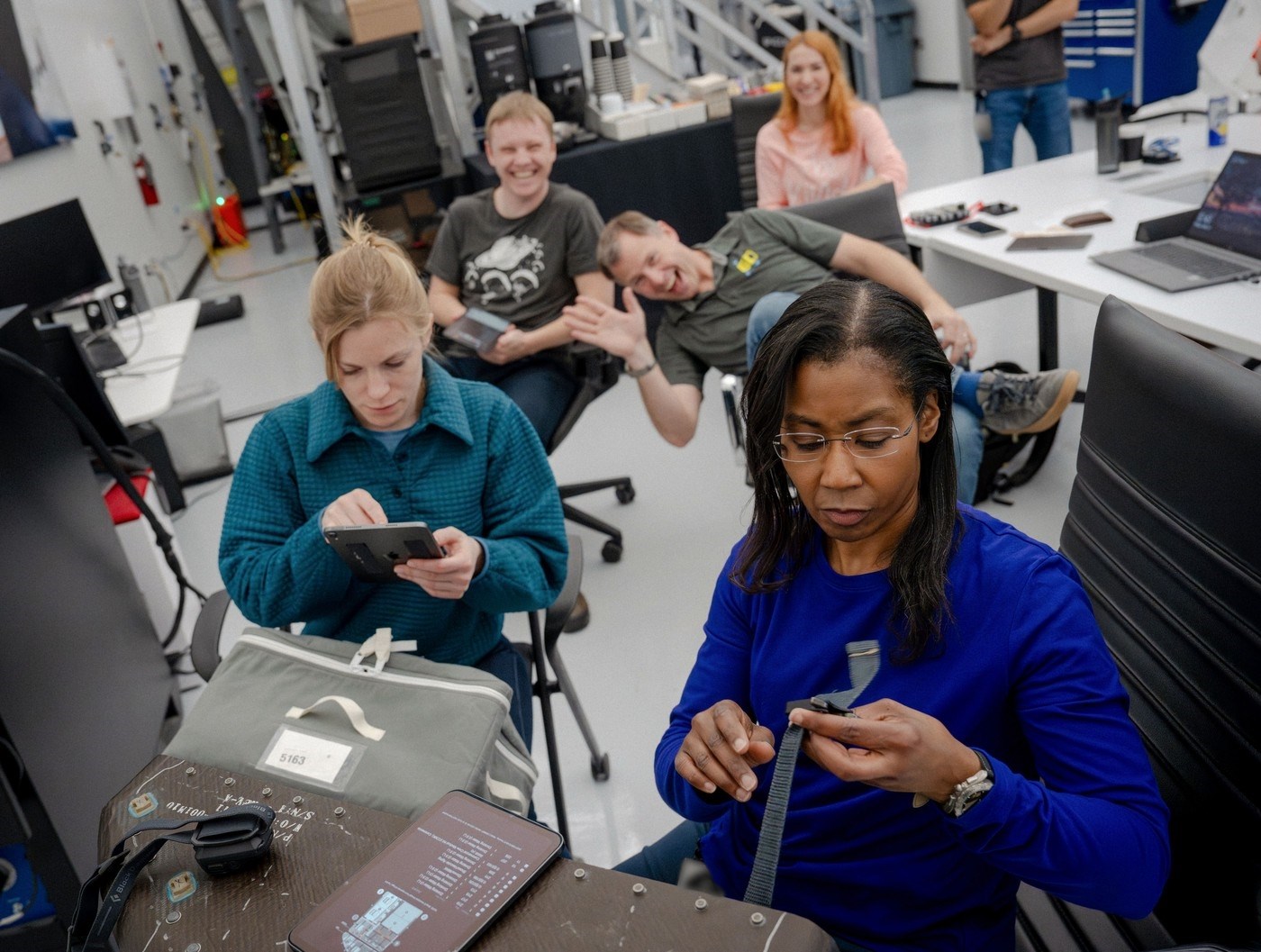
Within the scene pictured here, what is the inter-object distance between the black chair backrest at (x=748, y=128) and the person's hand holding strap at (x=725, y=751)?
362 centimetres

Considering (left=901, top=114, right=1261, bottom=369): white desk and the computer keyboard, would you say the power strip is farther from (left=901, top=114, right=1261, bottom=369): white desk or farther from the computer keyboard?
the computer keyboard

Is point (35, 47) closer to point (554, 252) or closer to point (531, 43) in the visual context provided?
point (531, 43)

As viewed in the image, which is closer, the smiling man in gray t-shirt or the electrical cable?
the electrical cable

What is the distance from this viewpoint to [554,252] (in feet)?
10.8

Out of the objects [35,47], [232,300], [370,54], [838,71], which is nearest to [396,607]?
[838,71]

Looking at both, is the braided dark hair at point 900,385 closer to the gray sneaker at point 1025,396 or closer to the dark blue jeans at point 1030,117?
the gray sneaker at point 1025,396

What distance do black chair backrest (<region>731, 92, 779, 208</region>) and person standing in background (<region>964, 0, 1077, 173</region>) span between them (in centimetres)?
93

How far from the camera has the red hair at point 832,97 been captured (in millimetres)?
3645

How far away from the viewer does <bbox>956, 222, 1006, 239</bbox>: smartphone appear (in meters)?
3.16

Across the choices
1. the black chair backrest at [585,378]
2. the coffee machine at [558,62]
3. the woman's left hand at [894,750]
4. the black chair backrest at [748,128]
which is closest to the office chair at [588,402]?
the black chair backrest at [585,378]

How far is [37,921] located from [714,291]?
2054 millimetres

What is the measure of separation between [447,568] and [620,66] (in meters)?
4.06

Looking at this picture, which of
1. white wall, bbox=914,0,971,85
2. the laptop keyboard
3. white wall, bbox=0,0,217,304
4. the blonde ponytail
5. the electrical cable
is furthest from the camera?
white wall, bbox=914,0,971,85

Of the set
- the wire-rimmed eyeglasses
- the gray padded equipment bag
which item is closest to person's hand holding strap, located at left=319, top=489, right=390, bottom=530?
the gray padded equipment bag
